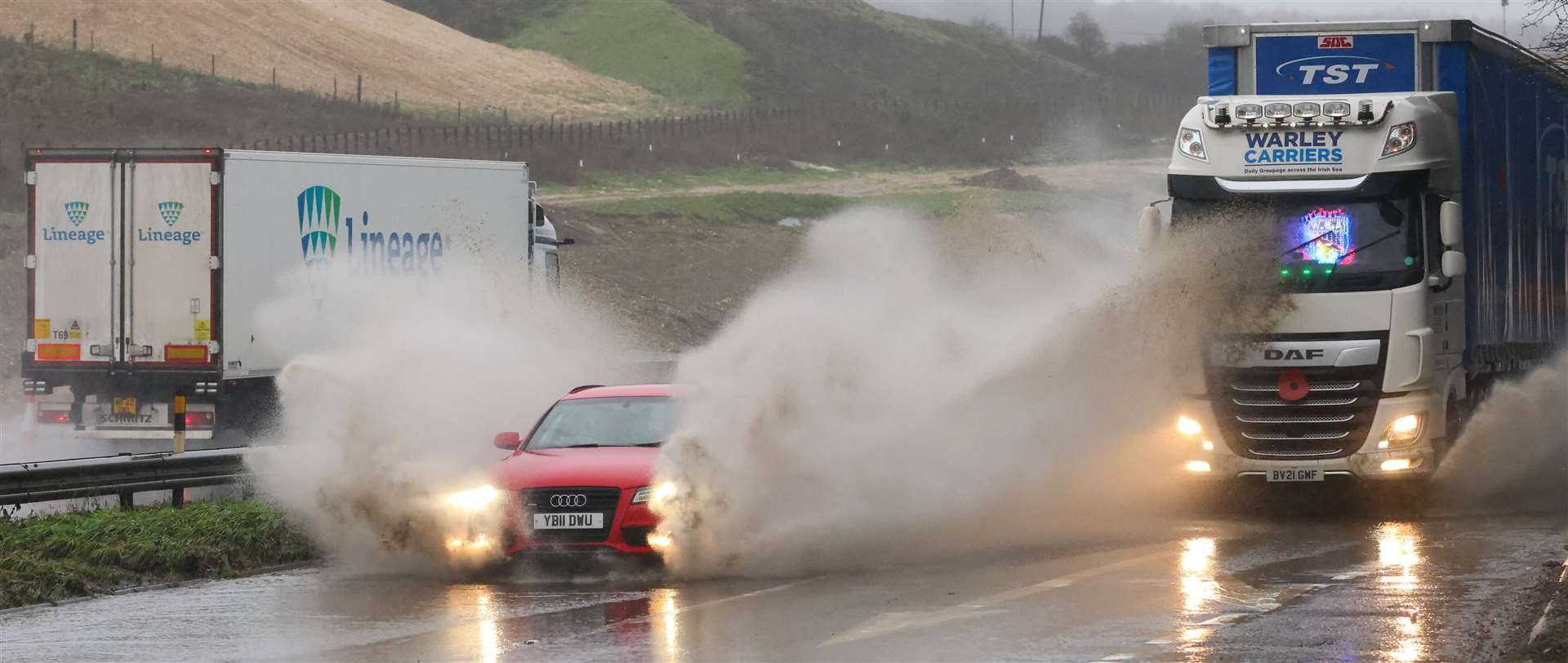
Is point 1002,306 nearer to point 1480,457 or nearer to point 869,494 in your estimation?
point 869,494

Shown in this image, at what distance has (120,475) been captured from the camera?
1641cm

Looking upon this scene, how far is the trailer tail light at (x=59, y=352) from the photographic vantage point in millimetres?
22625

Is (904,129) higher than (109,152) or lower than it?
higher

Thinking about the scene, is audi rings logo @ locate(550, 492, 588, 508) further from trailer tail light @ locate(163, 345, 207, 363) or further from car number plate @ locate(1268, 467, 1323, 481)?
trailer tail light @ locate(163, 345, 207, 363)

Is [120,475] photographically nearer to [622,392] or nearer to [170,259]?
[622,392]

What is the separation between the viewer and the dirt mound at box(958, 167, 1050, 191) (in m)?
76.1

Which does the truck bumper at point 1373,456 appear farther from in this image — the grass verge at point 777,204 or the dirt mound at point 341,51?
the dirt mound at point 341,51

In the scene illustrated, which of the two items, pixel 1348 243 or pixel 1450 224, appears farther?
pixel 1348 243

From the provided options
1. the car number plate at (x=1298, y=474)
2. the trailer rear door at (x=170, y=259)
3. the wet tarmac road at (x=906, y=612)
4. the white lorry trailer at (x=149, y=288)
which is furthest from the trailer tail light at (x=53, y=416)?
the car number plate at (x=1298, y=474)

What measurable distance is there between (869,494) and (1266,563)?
2917mm

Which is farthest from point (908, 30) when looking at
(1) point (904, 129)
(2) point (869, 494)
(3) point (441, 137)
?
(2) point (869, 494)

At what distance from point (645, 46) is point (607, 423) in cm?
10138

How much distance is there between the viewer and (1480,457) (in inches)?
703

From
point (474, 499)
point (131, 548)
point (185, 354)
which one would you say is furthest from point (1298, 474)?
point (185, 354)
